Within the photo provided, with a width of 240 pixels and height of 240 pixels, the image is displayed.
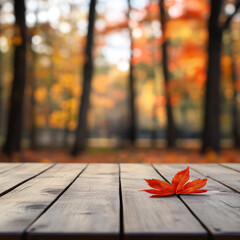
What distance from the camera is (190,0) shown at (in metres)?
12.0

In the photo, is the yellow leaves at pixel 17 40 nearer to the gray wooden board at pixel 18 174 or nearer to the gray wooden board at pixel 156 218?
the gray wooden board at pixel 18 174

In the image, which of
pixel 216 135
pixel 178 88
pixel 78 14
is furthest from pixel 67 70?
pixel 216 135

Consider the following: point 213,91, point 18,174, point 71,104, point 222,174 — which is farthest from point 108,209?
point 71,104

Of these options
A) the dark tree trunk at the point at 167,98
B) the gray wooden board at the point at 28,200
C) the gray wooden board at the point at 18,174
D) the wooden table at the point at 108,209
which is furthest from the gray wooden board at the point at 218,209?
the dark tree trunk at the point at 167,98

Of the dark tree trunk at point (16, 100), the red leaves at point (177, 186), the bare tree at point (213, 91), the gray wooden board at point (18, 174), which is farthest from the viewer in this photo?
the dark tree trunk at point (16, 100)

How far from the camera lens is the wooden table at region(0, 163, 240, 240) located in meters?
1.10

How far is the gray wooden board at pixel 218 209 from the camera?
113cm

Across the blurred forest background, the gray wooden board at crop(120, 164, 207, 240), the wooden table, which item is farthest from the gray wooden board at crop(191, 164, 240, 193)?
the blurred forest background

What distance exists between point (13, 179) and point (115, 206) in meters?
0.98

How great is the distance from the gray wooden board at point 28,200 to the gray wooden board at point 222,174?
3.29ft

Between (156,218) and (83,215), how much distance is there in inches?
11.5

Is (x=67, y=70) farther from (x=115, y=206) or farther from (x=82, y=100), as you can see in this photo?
(x=115, y=206)

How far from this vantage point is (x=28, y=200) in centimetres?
156

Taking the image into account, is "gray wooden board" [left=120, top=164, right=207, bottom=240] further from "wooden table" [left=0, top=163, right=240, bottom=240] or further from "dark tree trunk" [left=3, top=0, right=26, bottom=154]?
"dark tree trunk" [left=3, top=0, right=26, bottom=154]
